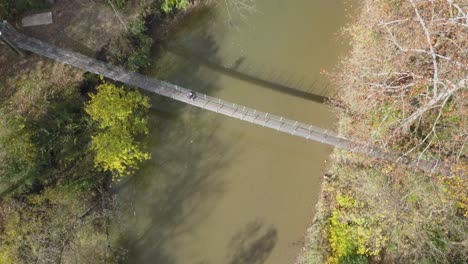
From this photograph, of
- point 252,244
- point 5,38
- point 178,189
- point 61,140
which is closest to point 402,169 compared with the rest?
point 252,244

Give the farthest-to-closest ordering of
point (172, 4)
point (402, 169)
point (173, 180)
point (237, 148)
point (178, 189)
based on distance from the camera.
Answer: point (172, 4) → point (237, 148) → point (173, 180) → point (178, 189) → point (402, 169)

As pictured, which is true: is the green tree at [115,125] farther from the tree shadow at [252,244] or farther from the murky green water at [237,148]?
the tree shadow at [252,244]

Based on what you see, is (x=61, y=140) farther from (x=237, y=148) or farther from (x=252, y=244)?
(x=252, y=244)

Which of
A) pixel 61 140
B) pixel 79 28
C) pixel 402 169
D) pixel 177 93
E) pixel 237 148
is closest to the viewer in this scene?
pixel 402 169

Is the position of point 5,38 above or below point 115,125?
above

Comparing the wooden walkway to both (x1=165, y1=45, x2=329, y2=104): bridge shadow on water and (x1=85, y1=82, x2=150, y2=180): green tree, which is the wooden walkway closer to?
(x1=85, y1=82, x2=150, y2=180): green tree

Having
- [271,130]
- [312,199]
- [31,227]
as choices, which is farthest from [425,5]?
[31,227]

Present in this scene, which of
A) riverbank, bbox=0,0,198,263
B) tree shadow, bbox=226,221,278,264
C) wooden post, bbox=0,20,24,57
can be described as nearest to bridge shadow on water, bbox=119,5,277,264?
tree shadow, bbox=226,221,278,264

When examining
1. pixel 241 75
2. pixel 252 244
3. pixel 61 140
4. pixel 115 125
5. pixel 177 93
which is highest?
pixel 241 75
